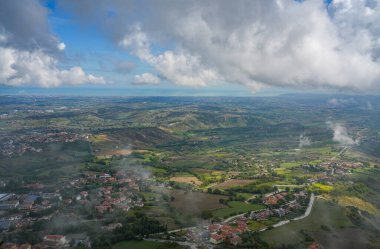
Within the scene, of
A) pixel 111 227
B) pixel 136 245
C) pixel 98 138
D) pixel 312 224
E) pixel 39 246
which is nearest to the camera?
pixel 39 246

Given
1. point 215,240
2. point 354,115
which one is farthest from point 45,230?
point 354,115

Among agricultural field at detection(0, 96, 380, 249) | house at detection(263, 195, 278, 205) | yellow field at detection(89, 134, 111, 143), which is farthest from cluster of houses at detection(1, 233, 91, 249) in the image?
yellow field at detection(89, 134, 111, 143)

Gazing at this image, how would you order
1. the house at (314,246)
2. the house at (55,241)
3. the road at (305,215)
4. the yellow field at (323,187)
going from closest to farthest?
the house at (55,241) → the house at (314,246) → the road at (305,215) → the yellow field at (323,187)

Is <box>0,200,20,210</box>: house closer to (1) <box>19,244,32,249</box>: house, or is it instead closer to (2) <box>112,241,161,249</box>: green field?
(1) <box>19,244,32,249</box>: house

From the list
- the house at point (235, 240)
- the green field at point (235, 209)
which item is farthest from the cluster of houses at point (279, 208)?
the house at point (235, 240)

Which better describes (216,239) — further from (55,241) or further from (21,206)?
(21,206)

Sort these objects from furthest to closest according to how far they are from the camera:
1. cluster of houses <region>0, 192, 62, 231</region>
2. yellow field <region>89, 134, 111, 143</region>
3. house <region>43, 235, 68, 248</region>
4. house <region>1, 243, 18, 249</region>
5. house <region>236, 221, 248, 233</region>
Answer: yellow field <region>89, 134, 111, 143</region>
cluster of houses <region>0, 192, 62, 231</region>
house <region>236, 221, 248, 233</region>
house <region>43, 235, 68, 248</region>
house <region>1, 243, 18, 249</region>

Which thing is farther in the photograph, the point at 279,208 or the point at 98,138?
the point at 98,138

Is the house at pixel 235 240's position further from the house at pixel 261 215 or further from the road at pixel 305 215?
the house at pixel 261 215

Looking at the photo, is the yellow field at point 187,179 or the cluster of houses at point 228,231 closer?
the cluster of houses at point 228,231

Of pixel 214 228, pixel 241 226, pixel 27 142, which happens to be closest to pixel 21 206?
pixel 214 228

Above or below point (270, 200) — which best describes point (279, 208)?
below

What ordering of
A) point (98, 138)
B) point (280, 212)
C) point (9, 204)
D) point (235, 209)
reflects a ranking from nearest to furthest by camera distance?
point (280, 212), point (9, 204), point (235, 209), point (98, 138)
